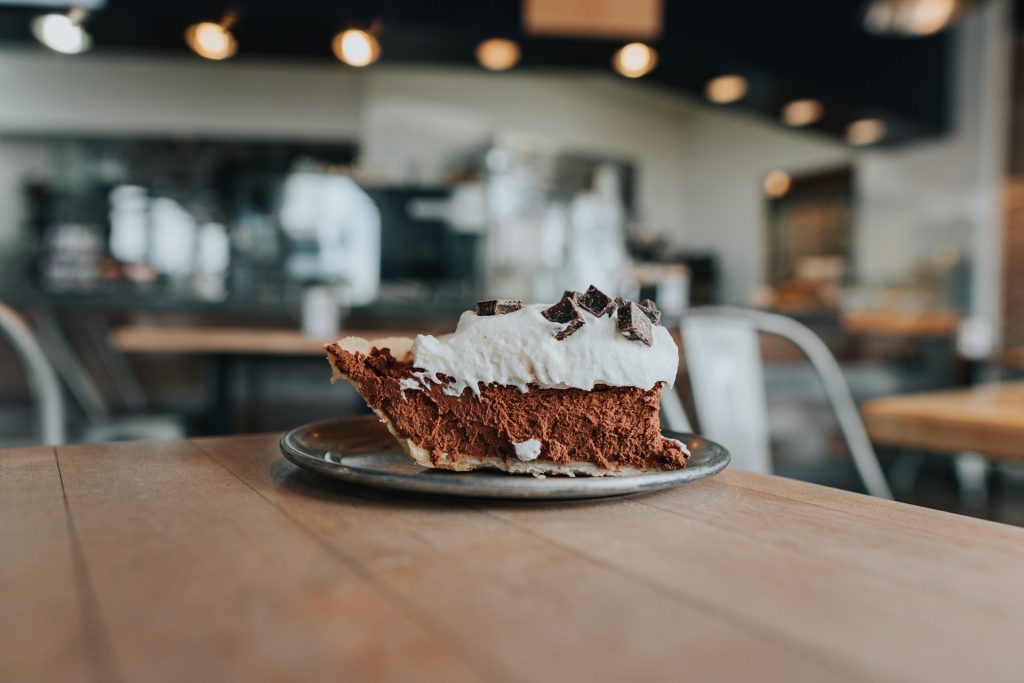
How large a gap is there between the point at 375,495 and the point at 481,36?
3.18 metres

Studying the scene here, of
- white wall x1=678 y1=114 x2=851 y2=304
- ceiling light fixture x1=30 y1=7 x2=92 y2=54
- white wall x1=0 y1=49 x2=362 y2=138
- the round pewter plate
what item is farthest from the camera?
white wall x1=678 y1=114 x2=851 y2=304

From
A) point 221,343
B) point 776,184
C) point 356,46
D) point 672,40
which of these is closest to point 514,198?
point 776,184

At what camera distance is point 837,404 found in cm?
158

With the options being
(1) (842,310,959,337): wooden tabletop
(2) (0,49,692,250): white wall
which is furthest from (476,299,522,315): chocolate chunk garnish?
(2) (0,49,692,250): white wall

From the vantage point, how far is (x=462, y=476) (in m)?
0.62

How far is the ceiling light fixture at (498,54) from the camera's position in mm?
3492

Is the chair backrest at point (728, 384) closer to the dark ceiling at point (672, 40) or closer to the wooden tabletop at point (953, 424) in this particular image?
the wooden tabletop at point (953, 424)

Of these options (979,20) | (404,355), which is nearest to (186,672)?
(404,355)

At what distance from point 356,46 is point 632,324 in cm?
316

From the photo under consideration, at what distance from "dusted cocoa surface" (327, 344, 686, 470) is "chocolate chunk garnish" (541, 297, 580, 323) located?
70 mm

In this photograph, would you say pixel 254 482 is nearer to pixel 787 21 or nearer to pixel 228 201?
pixel 787 21

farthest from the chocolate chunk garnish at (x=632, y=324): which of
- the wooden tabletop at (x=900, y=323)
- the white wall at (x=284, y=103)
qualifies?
the white wall at (x=284, y=103)

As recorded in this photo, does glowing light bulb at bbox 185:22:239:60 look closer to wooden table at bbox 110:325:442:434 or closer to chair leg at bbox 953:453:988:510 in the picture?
wooden table at bbox 110:325:442:434

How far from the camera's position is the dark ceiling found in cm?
323
